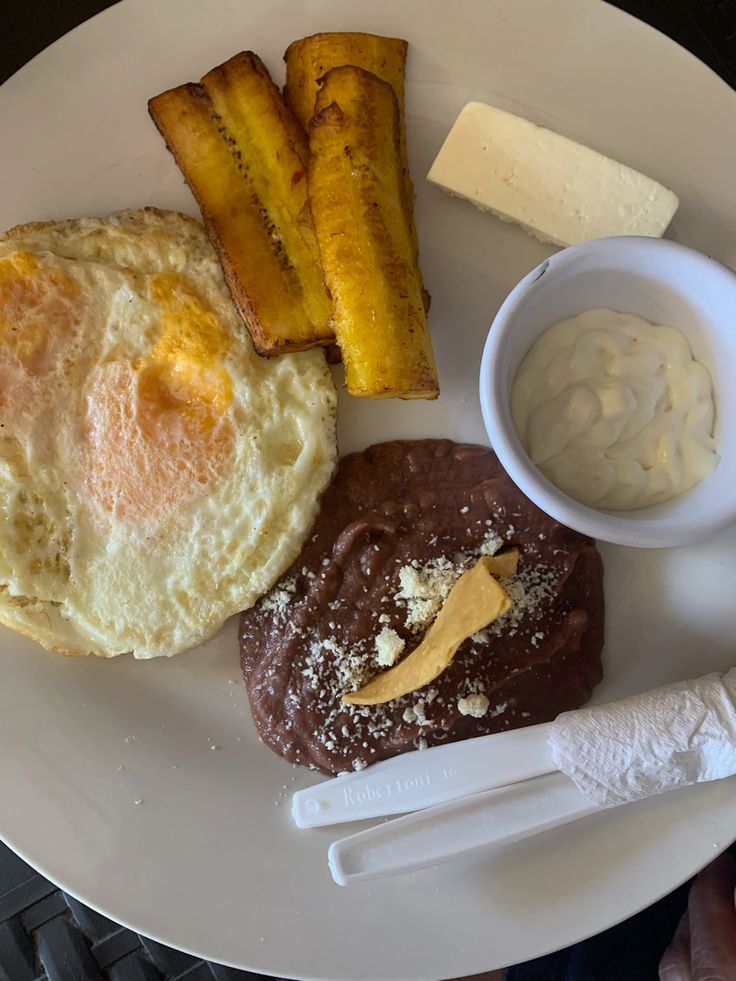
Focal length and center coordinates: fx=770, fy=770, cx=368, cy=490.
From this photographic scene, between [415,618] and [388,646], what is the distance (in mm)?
89

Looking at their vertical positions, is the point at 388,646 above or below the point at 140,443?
below

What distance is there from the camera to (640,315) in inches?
64.4

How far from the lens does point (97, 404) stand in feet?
5.55

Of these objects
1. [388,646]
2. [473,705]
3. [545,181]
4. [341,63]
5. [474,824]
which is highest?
[341,63]

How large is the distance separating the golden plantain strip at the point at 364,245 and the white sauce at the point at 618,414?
257 mm

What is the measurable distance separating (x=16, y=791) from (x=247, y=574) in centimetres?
73

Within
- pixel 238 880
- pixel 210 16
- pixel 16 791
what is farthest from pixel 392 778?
pixel 210 16

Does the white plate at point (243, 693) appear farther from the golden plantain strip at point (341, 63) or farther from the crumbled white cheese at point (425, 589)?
the crumbled white cheese at point (425, 589)

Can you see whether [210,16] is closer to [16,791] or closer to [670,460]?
[670,460]

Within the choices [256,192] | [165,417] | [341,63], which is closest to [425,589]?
[165,417]

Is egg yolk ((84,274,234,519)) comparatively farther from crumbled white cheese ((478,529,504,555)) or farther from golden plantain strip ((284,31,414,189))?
crumbled white cheese ((478,529,504,555))

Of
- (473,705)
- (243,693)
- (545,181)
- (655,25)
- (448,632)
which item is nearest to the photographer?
(448,632)

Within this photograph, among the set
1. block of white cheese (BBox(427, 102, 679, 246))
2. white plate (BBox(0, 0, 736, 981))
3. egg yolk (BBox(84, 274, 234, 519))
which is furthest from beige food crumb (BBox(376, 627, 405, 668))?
block of white cheese (BBox(427, 102, 679, 246))

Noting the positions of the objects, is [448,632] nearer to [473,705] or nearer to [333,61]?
[473,705]
